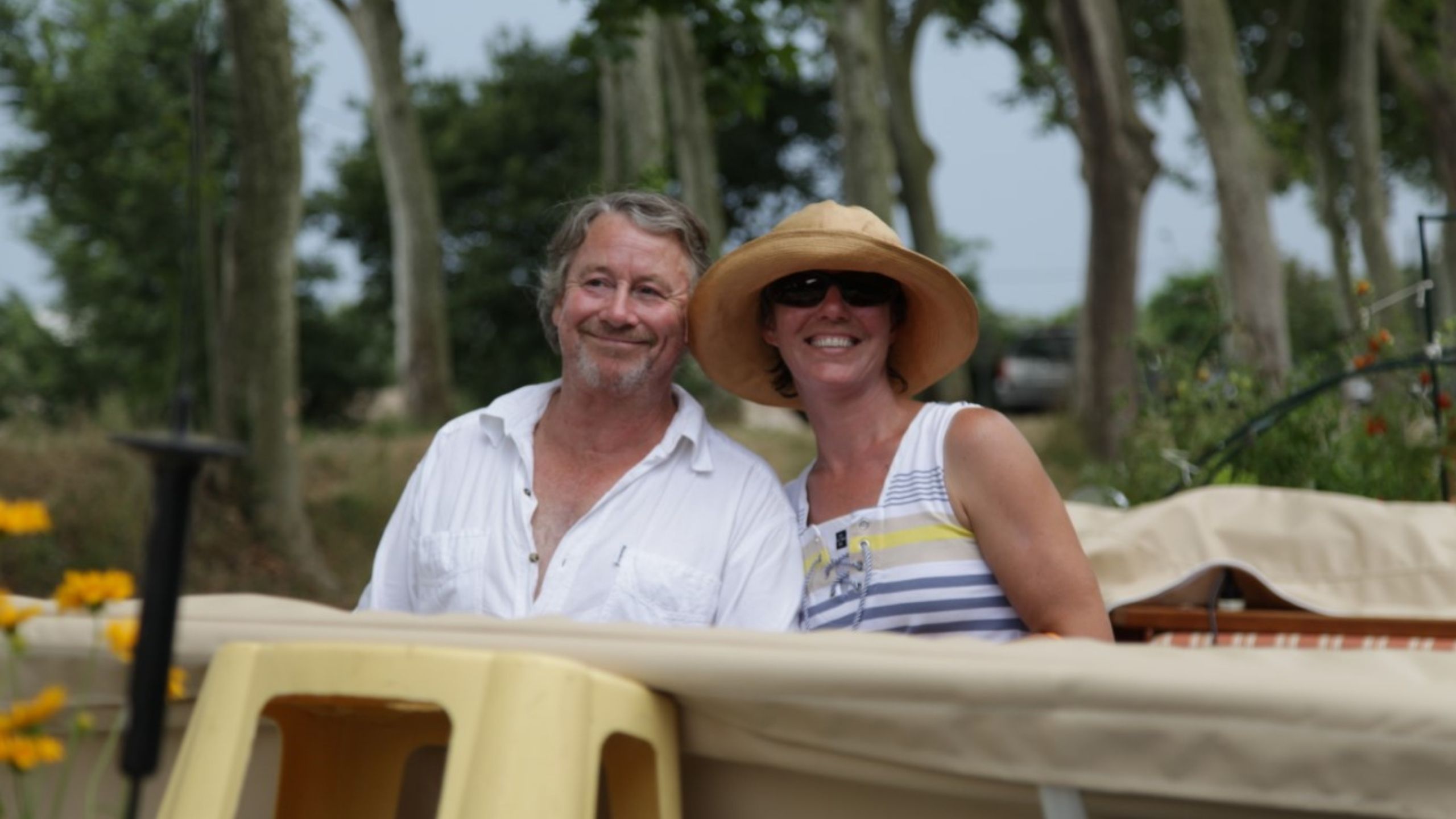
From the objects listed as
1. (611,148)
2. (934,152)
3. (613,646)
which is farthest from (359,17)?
(613,646)

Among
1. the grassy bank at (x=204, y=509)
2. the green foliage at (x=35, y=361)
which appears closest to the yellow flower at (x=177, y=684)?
the grassy bank at (x=204, y=509)

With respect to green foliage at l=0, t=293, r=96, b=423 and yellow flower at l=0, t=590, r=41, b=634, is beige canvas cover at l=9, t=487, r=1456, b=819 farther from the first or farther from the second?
green foliage at l=0, t=293, r=96, b=423

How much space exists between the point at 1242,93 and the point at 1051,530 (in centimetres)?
1237

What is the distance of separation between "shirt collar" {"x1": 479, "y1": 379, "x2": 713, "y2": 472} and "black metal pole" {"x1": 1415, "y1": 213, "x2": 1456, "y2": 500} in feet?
8.26

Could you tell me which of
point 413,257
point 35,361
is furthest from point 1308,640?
point 35,361

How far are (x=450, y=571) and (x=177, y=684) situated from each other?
153cm

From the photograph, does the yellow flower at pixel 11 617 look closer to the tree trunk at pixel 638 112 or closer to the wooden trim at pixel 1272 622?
the wooden trim at pixel 1272 622

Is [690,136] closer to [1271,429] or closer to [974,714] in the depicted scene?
[1271,429]

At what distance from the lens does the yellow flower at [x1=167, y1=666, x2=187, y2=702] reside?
1.57m

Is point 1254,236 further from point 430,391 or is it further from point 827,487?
point 827,487

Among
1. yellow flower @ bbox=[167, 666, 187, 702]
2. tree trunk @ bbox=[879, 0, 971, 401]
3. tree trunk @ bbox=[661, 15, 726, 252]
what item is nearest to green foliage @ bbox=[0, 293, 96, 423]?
tree trunk @ bbox=[661, 15, 726, 252]

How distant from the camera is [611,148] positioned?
1823cm

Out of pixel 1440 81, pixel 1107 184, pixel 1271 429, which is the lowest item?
pixel 1271 429

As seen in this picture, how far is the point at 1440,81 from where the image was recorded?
19062 mm
